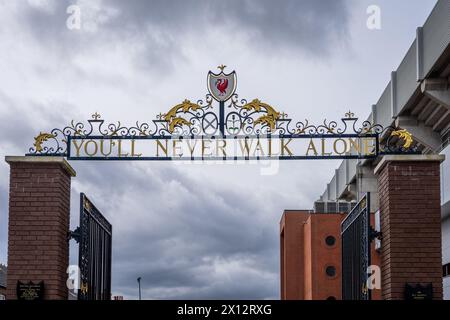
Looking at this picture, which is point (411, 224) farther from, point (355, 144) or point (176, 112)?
point (176, 112)

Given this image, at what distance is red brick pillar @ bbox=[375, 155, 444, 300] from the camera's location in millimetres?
12250

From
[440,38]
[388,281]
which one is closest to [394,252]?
[388,281]

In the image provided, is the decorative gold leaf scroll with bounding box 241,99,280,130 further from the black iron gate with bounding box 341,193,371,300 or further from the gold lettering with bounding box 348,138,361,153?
the black iron gate with bounding box 341,193,371,300

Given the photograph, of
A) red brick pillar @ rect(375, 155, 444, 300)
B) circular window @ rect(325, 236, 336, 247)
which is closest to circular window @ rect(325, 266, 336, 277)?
circular window @ rect(325, 236, 336, 247)

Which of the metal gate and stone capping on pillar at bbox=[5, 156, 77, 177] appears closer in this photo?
stone capping on pillar at bbox=[5, 156, 77, 177]

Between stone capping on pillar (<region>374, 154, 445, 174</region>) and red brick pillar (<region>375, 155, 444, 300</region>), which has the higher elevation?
stone capping on pillar (<region>374, 154, 445, 174</region>)

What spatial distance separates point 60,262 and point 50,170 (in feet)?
4.55

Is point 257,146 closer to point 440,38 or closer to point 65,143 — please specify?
point 65,143

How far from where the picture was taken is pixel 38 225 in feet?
41.1

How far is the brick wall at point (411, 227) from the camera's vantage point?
482 inches

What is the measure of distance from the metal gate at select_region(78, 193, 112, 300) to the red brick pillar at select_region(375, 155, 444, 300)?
4534 mm

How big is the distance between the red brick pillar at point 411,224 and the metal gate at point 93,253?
4534 mm

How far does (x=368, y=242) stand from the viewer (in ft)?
41.5

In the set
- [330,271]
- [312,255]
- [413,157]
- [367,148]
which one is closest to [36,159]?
[367,148]
